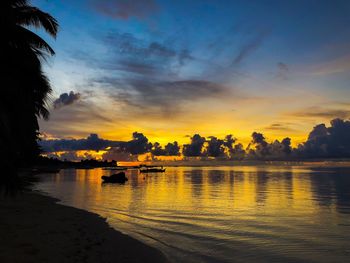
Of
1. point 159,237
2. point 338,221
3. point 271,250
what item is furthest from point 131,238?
point 338,221

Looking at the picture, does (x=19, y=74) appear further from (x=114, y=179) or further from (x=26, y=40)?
(x=114, y=179)

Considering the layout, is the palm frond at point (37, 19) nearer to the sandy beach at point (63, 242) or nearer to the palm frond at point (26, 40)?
the palm frond at point (26, 40)

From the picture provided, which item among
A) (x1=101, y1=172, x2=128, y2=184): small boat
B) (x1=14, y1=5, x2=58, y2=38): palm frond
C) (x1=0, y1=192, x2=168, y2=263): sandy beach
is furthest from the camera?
(x1=101, y1=172, x2=128, y2=184): small boat

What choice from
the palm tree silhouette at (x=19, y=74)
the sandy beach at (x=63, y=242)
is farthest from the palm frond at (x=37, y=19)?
the sandy beach at (x=63, y=242)

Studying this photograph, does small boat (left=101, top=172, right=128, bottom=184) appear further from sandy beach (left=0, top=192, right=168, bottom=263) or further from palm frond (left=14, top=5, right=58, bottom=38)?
palm frond (left=14, top=5, right=58, bottom=38)

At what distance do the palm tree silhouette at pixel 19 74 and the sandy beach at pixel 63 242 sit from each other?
10.9 feet

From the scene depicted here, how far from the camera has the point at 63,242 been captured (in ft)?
52.0

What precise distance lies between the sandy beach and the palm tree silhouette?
333cm

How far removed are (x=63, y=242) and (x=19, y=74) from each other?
26.4 feet

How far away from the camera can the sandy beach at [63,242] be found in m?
13.4

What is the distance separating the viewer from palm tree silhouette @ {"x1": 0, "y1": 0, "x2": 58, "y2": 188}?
1391 cm

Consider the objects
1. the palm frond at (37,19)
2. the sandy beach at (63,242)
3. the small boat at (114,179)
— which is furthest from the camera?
the small boat at (114,179)

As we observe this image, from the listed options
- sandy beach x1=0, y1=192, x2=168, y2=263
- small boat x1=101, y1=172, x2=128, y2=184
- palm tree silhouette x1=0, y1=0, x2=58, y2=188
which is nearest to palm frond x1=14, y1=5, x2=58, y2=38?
palm tree silhouette x1=0, y1=0, x2=58, y2=188

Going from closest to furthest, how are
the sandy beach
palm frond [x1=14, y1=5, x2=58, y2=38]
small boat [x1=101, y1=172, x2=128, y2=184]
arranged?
the sandy beach
palm frond [x1=14, y1=5, x2=58, y2=38]
small boat [x1=101, y1=172, x2=128, y2=184]
